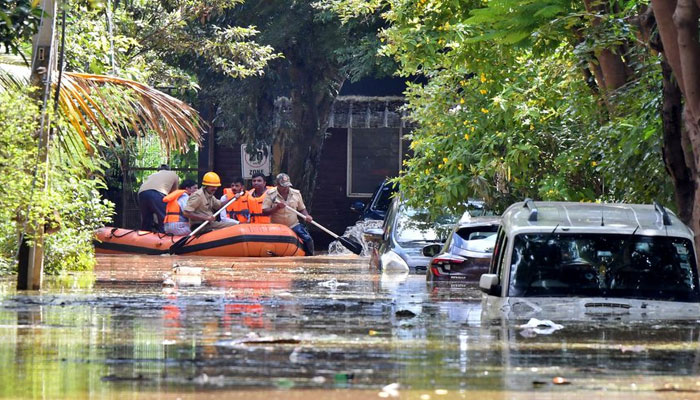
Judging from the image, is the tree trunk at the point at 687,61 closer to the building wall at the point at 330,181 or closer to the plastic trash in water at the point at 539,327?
the plastic trash in water at the point at 539,327

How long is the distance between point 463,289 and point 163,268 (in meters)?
8.76

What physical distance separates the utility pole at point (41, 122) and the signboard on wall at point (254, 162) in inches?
849

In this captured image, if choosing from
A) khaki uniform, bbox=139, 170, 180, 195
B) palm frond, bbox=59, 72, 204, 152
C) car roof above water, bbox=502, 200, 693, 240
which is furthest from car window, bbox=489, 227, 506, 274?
khaki uniform, bbox=139, 170, 180, 195

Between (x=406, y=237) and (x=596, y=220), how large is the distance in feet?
37.7

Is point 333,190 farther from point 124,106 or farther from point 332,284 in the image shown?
point 124,106

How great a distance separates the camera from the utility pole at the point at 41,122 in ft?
58.9

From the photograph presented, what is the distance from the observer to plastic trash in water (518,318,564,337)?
40.5ft

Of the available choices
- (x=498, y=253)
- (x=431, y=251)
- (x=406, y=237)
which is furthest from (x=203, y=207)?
(x=498, y=253)

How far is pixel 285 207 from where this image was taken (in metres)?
35.1

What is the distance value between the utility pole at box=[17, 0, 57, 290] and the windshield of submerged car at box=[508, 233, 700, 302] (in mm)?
7000

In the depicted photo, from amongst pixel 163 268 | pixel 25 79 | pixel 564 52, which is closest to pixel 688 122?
pixel 564 52

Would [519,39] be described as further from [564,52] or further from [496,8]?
[564,52]

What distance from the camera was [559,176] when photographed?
74.8 feet

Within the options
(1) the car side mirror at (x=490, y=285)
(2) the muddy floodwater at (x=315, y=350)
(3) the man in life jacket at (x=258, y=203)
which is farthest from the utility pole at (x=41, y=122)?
(3) the man in life jacket at (x=258, y=203)
